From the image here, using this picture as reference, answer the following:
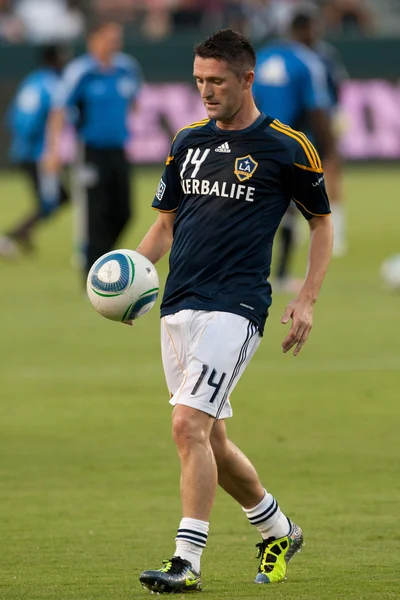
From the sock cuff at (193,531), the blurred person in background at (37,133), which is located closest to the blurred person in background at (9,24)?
the blurred person in background at (37,133)

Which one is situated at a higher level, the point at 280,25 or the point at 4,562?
the point at 280,25

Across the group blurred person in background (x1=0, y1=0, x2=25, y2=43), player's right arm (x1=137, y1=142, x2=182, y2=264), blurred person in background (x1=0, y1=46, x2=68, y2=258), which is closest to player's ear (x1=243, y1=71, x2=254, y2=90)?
player's right arm (x1=137, y1=142, x2=182, y2=264)

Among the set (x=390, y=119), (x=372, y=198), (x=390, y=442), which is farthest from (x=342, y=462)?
(x=390, y=119)

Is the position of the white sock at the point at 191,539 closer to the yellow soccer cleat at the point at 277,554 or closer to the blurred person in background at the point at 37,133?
the yellow soccer cleat at the point at 277,554

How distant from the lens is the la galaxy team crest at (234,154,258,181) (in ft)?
20.8

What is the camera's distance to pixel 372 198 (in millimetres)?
28609

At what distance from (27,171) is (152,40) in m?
10.4

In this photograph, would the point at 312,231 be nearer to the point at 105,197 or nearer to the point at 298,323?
the point at 298,323

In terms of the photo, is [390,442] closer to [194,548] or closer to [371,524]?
[371,524]

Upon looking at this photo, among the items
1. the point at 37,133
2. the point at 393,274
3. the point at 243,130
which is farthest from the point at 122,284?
the point at 37,133

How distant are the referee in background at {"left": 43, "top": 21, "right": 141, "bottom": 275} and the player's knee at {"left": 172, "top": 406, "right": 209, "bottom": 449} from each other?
34.0ft

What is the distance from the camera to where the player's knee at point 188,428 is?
6.11 metres

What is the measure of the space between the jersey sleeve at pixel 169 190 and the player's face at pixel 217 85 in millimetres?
412

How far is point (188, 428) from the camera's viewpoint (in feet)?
20.0
